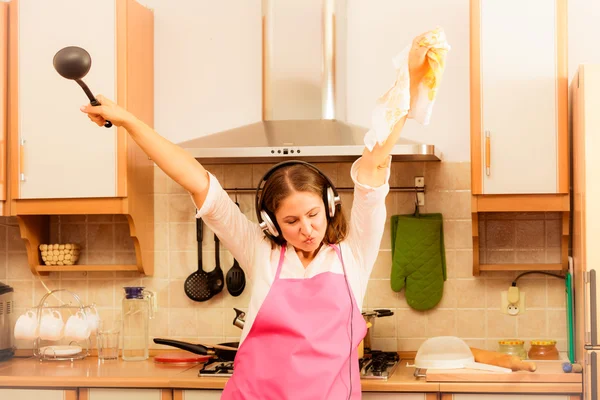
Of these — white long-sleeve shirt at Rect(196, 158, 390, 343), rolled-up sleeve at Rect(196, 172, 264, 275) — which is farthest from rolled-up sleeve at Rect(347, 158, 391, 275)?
rolled-up sleeve at Rect(196, 172, 264, 275)

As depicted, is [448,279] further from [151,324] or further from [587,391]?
[151,324]

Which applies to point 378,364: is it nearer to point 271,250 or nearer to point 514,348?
point 514,348

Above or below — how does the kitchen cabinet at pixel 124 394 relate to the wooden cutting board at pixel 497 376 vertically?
below

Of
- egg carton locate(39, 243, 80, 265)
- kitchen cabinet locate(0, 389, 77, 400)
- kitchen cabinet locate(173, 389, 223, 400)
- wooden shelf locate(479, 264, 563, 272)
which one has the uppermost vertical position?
egg carton locate(39, 243, 80, 265)

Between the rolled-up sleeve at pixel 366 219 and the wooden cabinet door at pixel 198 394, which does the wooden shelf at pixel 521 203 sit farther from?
the wooden cabinet door at pixel 198 394

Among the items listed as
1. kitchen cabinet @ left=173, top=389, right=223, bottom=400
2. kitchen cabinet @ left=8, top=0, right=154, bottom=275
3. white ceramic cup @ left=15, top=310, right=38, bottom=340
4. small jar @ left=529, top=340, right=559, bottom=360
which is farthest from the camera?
white ceramic cup @ left=15, top=310, right=38, bottom=340

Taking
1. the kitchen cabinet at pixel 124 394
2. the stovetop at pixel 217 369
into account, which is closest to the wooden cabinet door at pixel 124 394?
the kitchen cabinet at pixel 124 394

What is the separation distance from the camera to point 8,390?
10.2ft

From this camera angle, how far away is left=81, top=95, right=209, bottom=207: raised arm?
6.56ft

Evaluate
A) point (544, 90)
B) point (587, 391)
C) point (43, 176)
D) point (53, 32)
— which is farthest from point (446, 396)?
point (53, 32)

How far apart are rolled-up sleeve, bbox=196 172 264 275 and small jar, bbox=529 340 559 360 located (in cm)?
132

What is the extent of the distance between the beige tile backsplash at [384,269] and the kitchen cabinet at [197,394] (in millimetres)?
584

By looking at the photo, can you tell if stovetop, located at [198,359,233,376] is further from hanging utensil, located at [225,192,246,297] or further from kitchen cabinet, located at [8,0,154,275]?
kitchen cabinet, located at [8,0,154,275]

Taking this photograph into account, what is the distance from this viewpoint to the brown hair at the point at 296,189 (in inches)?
87.7
